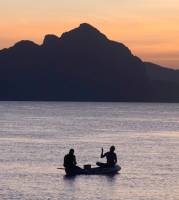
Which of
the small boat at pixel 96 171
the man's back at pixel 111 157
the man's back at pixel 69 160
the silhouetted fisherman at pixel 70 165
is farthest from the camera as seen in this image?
the man's back at pixel 111 157

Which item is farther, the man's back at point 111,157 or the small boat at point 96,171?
the man's back at point 111,157

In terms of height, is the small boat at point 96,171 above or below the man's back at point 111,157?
below

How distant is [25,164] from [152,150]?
70.3ft

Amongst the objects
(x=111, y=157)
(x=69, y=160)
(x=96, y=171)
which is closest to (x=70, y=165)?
(x=69, y=160)

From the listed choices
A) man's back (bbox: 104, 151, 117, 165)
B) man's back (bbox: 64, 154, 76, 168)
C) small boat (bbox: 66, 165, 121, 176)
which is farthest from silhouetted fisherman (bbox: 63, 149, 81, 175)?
man's back (bbox: 104, 151, 117, 165)

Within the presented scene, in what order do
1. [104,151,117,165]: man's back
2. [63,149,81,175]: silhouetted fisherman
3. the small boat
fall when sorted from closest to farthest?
[63,149,81,175]: silhouetted fisherman, the small boat, [104,151,117,165]: man's back

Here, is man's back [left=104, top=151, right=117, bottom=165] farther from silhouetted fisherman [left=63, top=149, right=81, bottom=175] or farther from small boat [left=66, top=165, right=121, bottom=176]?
Result: silhouetted fisherman [left=63, top=149, right=81, bottom=175]

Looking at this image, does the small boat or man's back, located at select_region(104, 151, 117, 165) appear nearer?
the small boat

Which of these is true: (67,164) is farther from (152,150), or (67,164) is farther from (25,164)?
(152,150)

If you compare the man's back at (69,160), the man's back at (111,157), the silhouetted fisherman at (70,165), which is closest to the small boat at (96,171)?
the silhouetted fisherman at (70,165)

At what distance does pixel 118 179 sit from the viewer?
164ft

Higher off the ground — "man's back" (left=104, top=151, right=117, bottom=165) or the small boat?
"man's back" (left=104, top=151, right=117, bottom=165)

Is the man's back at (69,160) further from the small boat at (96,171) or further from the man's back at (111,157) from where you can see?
the man's back at (111,157)

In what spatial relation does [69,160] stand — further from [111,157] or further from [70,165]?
[111,157]
